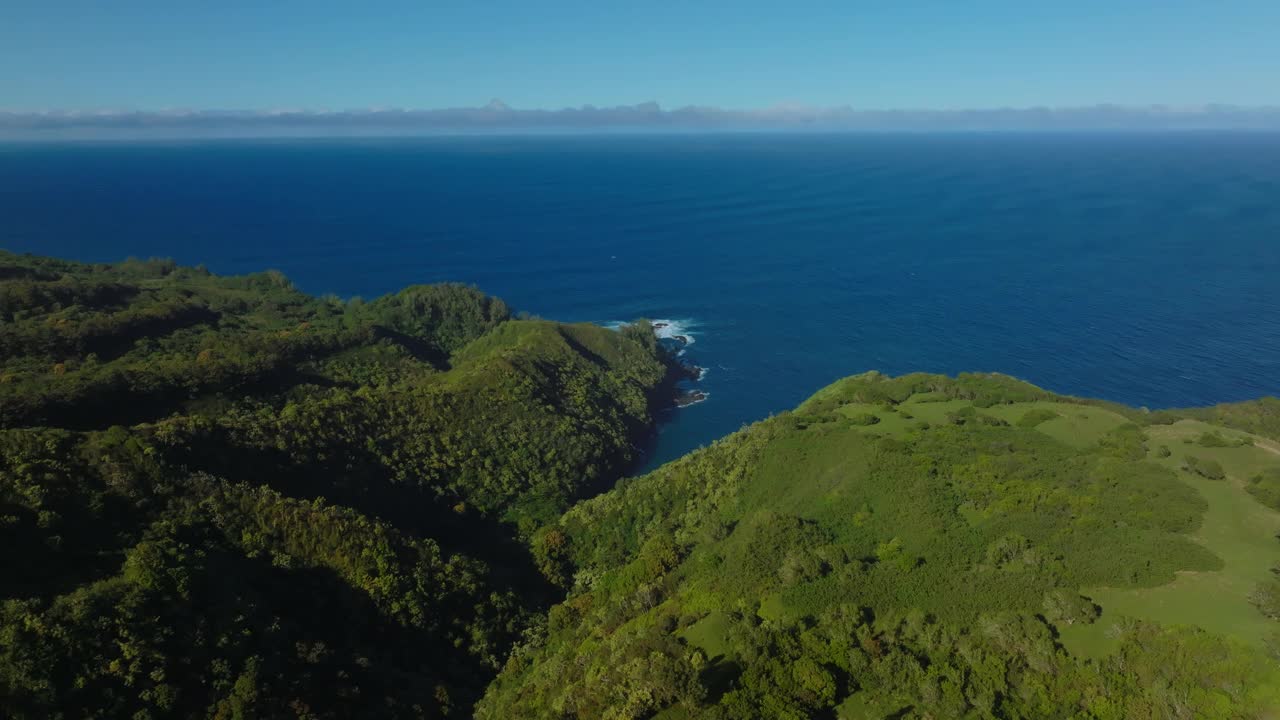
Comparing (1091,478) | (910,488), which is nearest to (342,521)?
(910,488)

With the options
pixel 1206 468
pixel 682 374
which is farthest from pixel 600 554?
pixel 682 374

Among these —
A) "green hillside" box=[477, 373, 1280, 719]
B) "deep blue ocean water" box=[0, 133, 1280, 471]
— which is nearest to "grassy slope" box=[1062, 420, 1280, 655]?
"green hillside" box=[477, 373, 1280, 719]

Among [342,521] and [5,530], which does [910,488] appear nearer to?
[342,521]

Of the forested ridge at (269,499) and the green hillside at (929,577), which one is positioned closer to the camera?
the green hillside at (929,577)

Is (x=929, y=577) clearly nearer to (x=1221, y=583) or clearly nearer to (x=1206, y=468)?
(x=1221, y=583)

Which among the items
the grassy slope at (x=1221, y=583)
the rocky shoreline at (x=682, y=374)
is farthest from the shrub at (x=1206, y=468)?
the rocky shoreline at (x=682, y=374)

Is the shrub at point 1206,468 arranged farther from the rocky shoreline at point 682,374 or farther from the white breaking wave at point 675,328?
the white breaking wave at point 675,328

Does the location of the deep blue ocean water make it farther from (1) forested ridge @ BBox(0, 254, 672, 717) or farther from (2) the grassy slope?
(2) the grassy slope

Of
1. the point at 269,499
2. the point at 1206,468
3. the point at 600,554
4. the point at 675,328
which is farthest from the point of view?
the point at 675,328
